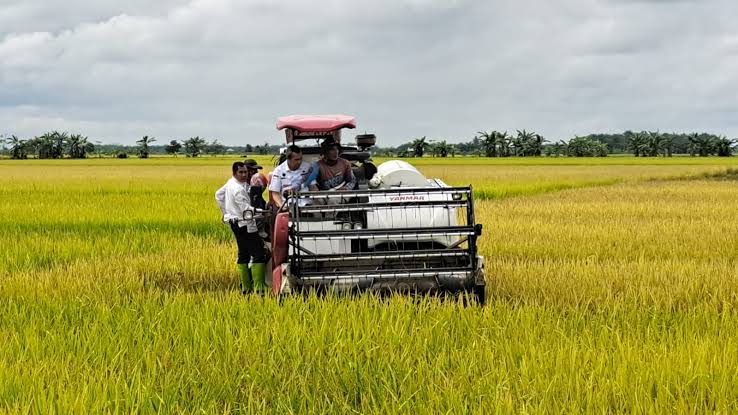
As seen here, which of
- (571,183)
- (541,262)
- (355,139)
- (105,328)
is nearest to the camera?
(105,328)

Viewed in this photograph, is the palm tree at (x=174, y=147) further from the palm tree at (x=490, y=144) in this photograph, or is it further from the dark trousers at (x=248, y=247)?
the dark trousers at (x=248, y=247)

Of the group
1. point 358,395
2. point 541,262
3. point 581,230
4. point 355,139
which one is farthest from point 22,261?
point 581,230

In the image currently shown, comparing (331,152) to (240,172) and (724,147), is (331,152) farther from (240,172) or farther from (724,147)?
(724,147)

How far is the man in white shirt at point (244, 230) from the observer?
27.1ft

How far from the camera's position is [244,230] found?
8328mm

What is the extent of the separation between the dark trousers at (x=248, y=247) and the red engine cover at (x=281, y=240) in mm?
1225

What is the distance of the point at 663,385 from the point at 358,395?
5.20ft

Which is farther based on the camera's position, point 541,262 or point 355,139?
point 541,262

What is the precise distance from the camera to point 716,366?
452 centimetres

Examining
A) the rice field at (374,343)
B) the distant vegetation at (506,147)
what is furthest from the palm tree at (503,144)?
the rice field at (374,343)

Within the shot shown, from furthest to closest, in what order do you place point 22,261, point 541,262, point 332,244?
point 22,261
point 541,262
point 332,244

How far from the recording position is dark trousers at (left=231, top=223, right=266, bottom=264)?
8.34m

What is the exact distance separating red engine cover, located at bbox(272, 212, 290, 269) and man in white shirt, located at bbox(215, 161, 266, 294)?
1.12 metres

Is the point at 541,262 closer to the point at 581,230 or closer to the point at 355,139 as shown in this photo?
the point at 355,139
